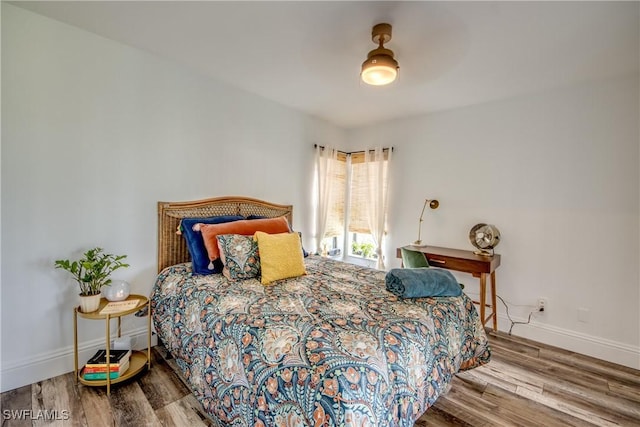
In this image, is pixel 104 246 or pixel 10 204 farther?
pixel 104 246

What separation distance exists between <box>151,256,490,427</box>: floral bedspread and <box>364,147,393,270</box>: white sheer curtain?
1779 mm

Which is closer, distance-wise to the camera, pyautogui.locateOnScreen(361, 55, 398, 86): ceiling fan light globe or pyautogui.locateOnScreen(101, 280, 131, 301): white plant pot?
pyautogui.locateOnScreen(361, 55, 398, 86): ceiling fan light globe

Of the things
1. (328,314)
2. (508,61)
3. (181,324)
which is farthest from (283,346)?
(508,61)

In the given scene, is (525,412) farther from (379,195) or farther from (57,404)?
(57,404)

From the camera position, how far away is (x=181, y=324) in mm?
1868

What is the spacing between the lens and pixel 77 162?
6.66 feet

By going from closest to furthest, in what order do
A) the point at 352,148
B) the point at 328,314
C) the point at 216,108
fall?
1. the point at 328,314
2. the point at 216,108
3. the point at 352,148

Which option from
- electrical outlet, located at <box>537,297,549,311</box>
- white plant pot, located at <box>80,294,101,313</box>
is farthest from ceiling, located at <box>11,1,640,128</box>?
electrical outlet, located at <box>537,297,549,311</box>

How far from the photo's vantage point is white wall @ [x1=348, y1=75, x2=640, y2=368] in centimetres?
242

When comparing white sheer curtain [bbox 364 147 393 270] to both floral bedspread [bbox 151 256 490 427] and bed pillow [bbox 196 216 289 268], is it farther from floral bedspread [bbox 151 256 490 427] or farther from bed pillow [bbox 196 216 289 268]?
floral bedspread [bbox 151 256 490 427]

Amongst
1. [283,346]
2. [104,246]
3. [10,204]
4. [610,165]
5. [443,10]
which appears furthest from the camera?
[610,165]

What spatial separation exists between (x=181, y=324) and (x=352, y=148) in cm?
322

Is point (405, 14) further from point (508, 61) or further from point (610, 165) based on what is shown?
point (610, 165)

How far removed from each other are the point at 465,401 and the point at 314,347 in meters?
1.38
